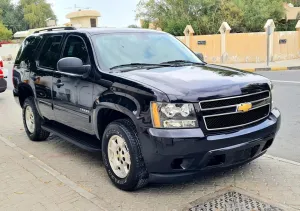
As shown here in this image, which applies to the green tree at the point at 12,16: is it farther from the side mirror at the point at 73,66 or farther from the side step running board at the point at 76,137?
the side mirror at the point at 73,66

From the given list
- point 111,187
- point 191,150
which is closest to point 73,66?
point 111,187

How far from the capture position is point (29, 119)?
6.40 meters

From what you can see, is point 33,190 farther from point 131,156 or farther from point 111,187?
point 131,156

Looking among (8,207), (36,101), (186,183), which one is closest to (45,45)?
(36,101)

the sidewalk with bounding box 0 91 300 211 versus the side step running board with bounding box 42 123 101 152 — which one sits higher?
the side step running board with bounding box 42 123 101 152

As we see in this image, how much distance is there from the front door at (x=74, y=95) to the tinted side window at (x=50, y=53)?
9.3 inches

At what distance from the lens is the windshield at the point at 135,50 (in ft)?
Answer: 14.9

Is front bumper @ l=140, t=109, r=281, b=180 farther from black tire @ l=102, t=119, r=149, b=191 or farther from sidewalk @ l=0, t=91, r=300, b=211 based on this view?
sidewalk @ l=0, t=91, r=300, b=211

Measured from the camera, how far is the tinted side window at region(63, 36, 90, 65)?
469 cm

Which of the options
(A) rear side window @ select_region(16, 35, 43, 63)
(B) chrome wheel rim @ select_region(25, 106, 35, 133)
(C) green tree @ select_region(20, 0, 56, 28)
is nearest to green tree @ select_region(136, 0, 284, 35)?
(A) rear side window @ select_region(16, 35, 43, 63)

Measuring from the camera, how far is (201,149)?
137 inches

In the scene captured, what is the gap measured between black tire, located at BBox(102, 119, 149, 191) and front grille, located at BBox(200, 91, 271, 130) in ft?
2.55

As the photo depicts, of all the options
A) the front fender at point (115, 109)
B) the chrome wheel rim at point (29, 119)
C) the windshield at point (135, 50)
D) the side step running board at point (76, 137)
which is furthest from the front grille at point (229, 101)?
the chrome wheel rim at point (29, 119)

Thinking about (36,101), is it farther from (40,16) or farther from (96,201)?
(40,16)
